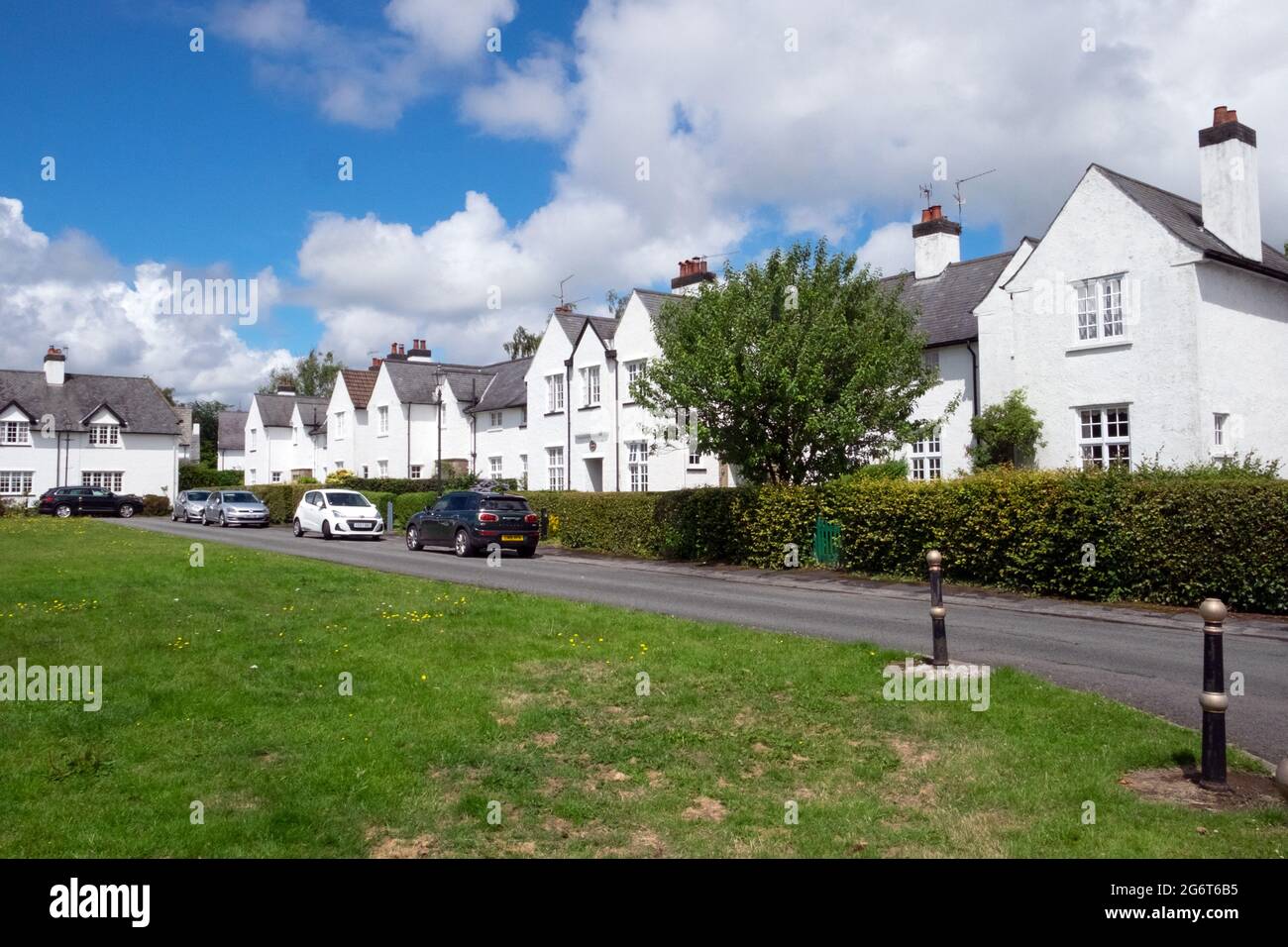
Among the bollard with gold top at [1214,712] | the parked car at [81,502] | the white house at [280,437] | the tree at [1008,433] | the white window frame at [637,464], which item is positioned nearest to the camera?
the bollard with gold top at [1214,712]

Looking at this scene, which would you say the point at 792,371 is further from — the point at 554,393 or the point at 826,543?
the point at 554,393

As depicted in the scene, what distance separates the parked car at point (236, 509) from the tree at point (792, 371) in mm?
24164

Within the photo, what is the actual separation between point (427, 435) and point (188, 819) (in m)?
48.2

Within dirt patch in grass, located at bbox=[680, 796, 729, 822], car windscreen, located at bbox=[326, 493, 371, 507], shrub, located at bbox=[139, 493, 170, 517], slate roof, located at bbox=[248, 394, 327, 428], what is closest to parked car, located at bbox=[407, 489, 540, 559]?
car windscreen, located at bbox=[326, 493, 371, 507]

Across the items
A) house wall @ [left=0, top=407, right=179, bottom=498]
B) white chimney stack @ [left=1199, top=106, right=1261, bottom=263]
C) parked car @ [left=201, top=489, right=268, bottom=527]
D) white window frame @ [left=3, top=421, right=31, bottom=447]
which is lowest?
parked car @ [left=201, top=489, right=268, bottom=527]

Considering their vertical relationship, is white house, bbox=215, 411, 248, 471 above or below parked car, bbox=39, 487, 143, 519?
above

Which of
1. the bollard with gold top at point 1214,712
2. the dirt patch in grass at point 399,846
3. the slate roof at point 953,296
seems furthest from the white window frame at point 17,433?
the bollard with gold top at point 1214,712

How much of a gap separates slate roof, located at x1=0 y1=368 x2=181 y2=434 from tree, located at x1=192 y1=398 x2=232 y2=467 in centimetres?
3143

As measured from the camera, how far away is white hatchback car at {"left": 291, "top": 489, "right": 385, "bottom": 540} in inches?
1310

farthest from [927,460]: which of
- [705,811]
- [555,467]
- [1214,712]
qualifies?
[705,811]

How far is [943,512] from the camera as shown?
19.2 meters

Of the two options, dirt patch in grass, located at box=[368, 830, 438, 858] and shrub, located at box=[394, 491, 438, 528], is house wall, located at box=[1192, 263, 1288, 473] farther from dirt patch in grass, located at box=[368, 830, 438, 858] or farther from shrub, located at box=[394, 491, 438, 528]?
shrub, located at box=[394, 491, 438, 528]

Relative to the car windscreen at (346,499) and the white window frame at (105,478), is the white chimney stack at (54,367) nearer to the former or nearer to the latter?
the white window frame at (105,478)

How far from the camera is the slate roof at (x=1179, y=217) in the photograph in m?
22.6
